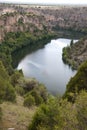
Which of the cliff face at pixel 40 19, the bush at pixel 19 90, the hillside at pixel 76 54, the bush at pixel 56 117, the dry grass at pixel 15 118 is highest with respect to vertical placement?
the bush at pixel 56 117

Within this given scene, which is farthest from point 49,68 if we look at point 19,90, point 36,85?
point 19,90

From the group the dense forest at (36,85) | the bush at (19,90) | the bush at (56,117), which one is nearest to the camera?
the bush at (56,117)

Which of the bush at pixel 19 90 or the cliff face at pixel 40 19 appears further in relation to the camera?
the cliff face at pixel 40 19

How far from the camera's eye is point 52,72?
54.1 m

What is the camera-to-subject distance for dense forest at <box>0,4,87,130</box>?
10.7 metres

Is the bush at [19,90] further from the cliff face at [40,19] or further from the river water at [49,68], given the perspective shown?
the cliff face at [40,19]

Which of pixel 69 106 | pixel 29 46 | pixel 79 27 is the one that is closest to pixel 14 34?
pixel 29 46

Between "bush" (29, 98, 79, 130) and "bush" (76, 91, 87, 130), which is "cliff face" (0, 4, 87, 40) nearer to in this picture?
"bush" (29, 98, 79, 130)

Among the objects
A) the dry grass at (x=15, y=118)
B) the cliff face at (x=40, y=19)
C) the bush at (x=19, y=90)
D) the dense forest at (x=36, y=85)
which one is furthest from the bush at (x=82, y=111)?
the cliff face at (x=40, y=19)

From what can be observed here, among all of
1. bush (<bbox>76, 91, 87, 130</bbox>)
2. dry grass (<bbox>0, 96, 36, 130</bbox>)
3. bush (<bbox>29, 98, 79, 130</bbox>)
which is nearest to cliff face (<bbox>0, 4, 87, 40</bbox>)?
dry grass (<bbox>0, 96, 36, 130</bbox>)

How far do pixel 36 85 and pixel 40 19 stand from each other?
84.3 m

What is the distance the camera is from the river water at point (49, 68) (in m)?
46.8

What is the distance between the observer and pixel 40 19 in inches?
4483

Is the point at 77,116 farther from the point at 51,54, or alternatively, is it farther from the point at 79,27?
the point at 79,27
